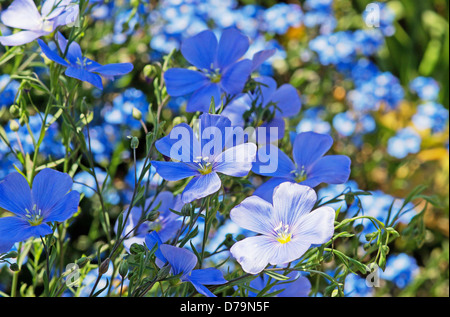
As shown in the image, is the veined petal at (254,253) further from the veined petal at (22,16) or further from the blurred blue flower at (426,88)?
the blurred blue flower at (426,88)

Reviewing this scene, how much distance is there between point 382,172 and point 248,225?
1625 millimetres

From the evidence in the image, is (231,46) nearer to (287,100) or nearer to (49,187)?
(287,100)

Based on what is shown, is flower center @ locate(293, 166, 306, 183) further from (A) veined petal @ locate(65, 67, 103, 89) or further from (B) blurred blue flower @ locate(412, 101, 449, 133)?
(B) blurred blue flower @ locate(412, 101, 449, 133)

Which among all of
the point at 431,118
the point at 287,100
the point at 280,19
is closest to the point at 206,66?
the point at 287,100

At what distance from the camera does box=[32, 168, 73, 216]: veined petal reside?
66 cm

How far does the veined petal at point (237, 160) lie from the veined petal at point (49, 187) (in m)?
0.19

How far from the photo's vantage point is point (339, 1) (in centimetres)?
245

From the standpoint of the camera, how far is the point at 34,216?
0.66 m

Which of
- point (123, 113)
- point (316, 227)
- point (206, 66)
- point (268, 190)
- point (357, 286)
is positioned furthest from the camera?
point (123, 113)

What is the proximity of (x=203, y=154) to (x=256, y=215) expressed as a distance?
0.10 m

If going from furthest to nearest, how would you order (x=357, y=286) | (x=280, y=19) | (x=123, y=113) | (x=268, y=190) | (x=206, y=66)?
(x=280, y=19) → (x=123, y=113) → (x=357, y=286) → (x=206, y=66) → (x=268, y=190)

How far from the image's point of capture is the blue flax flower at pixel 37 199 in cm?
63

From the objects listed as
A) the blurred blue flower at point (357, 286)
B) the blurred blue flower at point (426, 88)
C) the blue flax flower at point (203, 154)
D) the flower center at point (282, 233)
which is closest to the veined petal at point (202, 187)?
the blue flax flower at point (203, 154)

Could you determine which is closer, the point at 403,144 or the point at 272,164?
the point at 272,164
